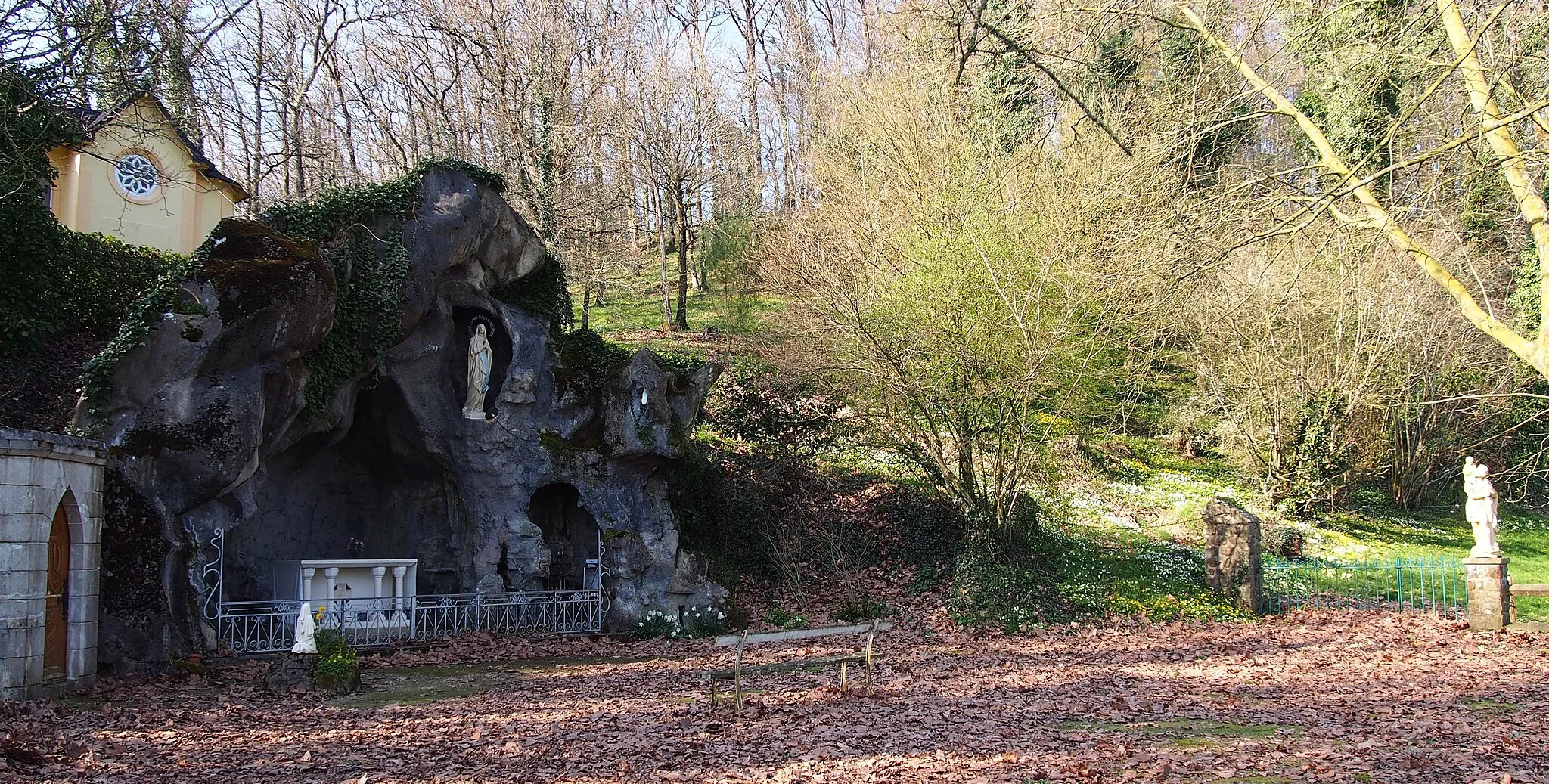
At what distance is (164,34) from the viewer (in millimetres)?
10531

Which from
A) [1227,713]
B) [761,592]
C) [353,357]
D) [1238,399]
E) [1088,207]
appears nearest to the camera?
[1227,713]

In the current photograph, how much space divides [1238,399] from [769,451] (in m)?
10.3

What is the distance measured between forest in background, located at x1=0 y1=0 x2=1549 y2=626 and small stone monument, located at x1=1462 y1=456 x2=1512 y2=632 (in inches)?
62.7

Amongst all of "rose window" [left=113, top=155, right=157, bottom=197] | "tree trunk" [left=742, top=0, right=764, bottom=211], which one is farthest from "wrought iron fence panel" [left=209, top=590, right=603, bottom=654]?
"tree trunk" [left=742, top=0, right=764, bottom=211]

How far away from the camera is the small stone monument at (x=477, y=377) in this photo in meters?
15.0

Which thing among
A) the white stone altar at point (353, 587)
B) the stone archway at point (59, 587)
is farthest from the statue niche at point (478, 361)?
the stone archway at point (59, 587)

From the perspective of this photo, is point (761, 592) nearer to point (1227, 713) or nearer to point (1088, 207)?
point (1088, 207)

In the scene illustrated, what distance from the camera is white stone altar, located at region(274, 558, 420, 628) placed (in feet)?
44.4

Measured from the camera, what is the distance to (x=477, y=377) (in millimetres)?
15062

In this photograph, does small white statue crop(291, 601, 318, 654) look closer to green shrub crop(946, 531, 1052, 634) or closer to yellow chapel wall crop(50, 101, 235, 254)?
green shrub crop(946, 531, 1052, 634)

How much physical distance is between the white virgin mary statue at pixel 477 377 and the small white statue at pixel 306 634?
466 centimetres

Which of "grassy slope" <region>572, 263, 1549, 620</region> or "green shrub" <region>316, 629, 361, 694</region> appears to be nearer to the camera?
"green shrub" <region>316, 629, 361, 694</region>

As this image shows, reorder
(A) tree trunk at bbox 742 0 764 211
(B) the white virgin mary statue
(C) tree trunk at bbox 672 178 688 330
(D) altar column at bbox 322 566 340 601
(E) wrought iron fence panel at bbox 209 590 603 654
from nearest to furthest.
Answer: (E) wrought iron fence panel at bbox 209 590 603 654
(D) altar column at bbox 322 566 340 601
(B) the white virgin mary statue
(C) tree trunk at bbox 672 178 688 330
(A) tree trunk at bbox 742 0 764 211

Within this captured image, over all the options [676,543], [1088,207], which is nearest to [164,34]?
[676,543]
